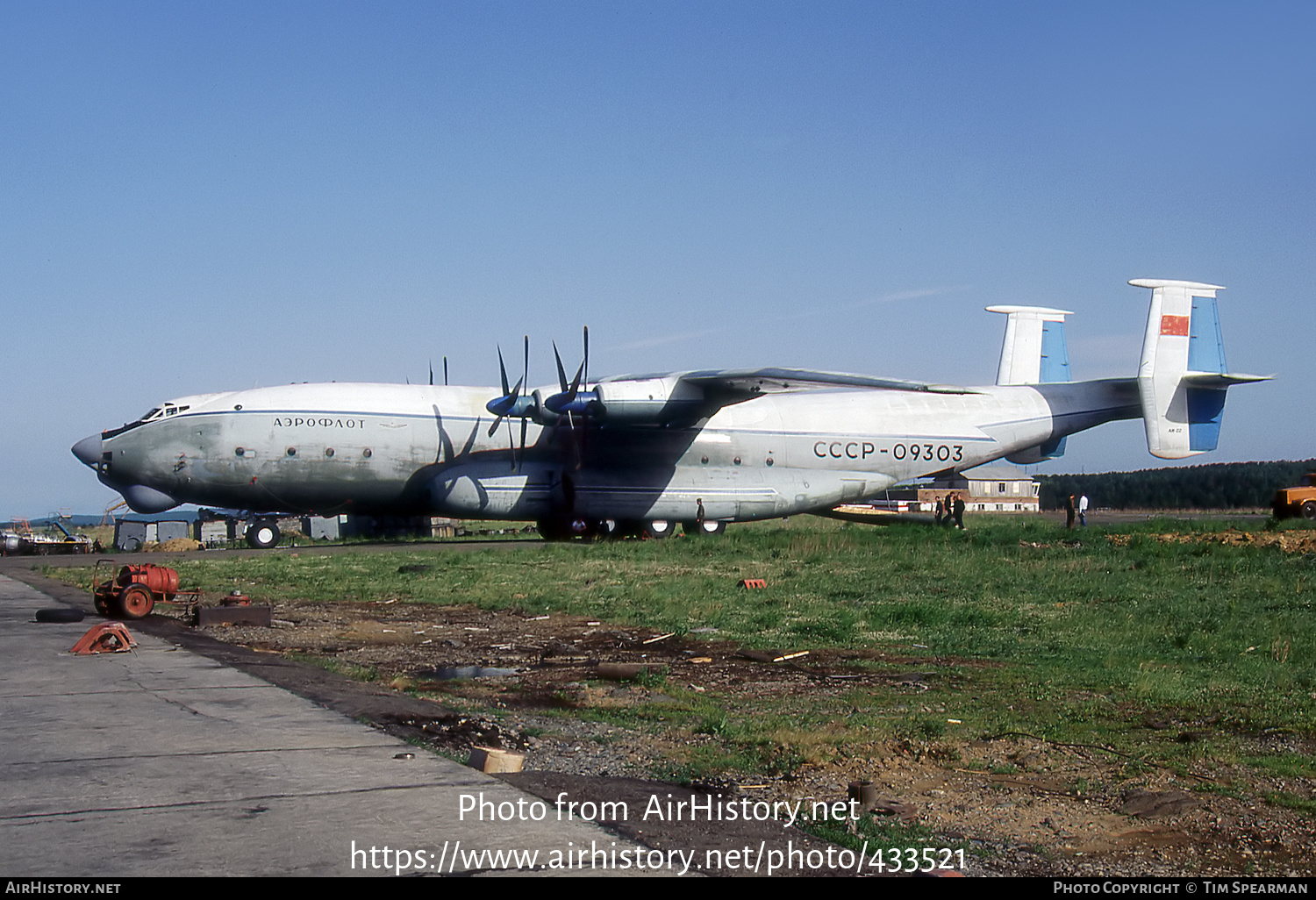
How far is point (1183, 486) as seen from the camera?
9369cm

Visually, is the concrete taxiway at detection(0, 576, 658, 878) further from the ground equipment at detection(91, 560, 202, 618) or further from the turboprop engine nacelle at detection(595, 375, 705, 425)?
the turboprop engine nacelle at detection(595, 375, 705, 425)

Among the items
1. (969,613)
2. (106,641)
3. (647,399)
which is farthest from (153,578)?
(647,399)

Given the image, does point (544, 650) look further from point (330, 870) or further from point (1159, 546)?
point (1159, 546)

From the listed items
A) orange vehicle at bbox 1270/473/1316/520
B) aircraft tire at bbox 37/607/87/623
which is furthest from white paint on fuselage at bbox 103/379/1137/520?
aircraft tire at bbox 37/607/87/623

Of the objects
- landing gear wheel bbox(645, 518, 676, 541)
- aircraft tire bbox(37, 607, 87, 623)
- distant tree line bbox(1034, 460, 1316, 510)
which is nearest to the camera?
aircraft tire bbox(37, 607, 87, 623)

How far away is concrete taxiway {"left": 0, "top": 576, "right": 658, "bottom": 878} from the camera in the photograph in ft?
14.9

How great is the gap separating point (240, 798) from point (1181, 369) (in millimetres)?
37028

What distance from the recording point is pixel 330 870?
4410mm

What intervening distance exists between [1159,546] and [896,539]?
20.5ft

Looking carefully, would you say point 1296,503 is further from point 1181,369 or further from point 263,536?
point 263,536

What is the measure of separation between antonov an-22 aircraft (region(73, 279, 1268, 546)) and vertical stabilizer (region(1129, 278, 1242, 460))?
0.19ft

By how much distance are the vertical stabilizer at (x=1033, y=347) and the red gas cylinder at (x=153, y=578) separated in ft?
112
